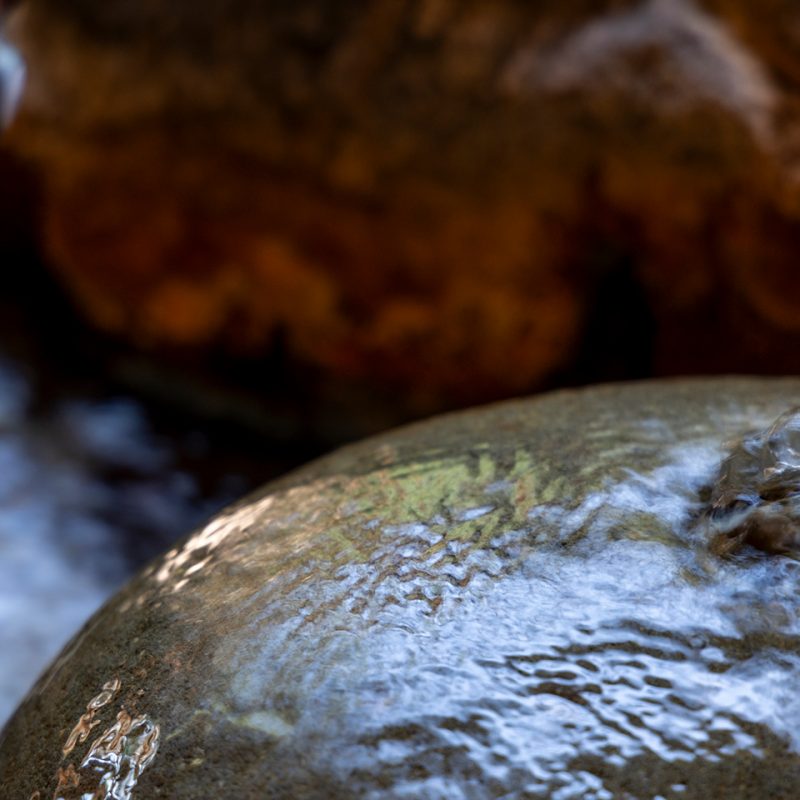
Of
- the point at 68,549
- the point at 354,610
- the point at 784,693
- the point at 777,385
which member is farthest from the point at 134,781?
the point at 68,549

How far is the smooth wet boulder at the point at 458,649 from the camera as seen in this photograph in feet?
3.56

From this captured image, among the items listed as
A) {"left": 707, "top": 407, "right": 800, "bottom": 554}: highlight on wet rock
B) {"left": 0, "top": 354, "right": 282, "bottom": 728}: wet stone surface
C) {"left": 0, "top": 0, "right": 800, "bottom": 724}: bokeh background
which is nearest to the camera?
{"left": 707, "top": 407, "right": 800, "bottom": 554}: highlight on wet rock

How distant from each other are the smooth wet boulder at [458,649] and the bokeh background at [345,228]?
168 cm

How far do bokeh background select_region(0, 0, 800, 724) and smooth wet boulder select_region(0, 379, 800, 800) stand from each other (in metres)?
1.68

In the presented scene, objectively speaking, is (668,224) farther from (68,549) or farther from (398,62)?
(68,549)

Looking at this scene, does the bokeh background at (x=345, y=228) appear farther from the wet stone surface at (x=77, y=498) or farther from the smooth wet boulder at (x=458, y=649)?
the smooth wet boulder at (x=458, y=649)

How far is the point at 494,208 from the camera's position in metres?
3.83

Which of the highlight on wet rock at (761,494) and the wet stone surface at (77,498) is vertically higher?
the highlight on wet rock at (761,494)

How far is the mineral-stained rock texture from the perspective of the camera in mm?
3527

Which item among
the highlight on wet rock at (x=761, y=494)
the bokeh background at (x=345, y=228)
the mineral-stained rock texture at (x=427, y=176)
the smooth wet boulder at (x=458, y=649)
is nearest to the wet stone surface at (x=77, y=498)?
the bokeh background at (x=345, y=228)

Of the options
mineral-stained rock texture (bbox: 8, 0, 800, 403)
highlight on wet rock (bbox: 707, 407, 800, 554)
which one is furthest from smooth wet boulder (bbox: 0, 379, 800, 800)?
mineral-stained rock texture (bbox: 8, 0, 800, 403)

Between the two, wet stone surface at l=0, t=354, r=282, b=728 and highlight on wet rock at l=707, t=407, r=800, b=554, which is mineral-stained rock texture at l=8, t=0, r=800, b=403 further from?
highlight on wet rock at l=707, t=407, r=800, b=554

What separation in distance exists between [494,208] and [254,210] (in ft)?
3.24

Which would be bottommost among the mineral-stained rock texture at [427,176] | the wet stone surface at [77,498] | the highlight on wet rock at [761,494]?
the wet stone surface at [77,498]
